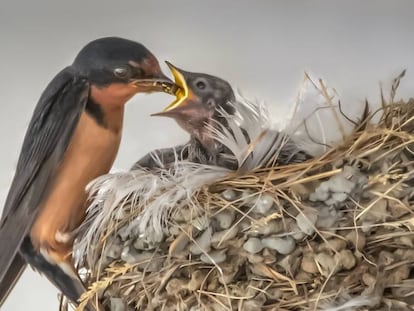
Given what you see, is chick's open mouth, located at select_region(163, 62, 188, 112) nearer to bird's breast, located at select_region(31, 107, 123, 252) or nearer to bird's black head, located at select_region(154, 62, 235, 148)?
bird's black head, located at select_region(154, 62, 235, 148)

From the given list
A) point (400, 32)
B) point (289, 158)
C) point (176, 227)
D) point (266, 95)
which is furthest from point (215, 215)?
point (400, 32)

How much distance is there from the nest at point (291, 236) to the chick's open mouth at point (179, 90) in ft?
0.52

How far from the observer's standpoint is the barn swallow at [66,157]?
3.88 feet

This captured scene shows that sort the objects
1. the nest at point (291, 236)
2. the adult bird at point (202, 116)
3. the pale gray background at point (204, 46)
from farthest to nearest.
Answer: the pale gray background at point (204, 46) < the adult bird at point (202, 116) < the nest at point (291, 236)

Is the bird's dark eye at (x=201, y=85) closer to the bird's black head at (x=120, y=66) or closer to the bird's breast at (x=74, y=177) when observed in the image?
the bird's black head at (x=120, y=66)

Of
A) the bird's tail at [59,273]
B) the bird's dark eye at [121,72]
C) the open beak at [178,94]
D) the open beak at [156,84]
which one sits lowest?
the bird's tail at [59,273]

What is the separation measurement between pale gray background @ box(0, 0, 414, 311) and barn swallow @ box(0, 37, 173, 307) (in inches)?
9.9

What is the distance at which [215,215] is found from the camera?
1.03 meters

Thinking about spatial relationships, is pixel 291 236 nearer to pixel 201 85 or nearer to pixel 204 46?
pixel 201 85

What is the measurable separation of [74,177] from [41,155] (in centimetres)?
6

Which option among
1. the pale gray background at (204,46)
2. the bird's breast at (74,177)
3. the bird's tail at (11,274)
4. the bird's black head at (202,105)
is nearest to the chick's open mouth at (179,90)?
the bird's black head at (202,105)

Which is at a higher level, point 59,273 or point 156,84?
point 156,84

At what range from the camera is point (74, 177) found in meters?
1.19

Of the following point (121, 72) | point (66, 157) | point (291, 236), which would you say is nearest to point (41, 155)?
point (66, 157)
